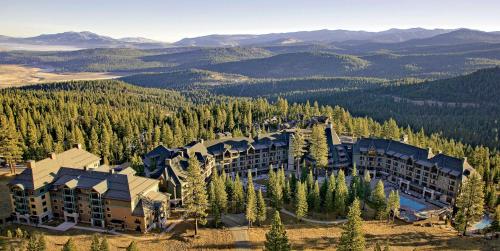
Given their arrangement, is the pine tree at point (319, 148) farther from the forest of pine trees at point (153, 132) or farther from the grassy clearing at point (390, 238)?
the grassy clearing at point (390, 238)

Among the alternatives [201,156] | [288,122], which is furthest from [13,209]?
[288,122]

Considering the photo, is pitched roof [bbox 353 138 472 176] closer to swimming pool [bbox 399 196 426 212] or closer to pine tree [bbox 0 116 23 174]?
swimming pool [bbox 399 196 426 212]

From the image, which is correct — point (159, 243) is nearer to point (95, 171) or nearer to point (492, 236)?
point (95, 171)

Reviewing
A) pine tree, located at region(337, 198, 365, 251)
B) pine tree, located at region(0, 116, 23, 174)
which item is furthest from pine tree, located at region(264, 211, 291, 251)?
pine tree, located at region(0, 116, 23, 174)

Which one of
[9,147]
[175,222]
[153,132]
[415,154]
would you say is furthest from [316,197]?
[9,147]

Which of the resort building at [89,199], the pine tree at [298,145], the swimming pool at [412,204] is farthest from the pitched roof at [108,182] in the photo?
the swimming pool at [412,204]

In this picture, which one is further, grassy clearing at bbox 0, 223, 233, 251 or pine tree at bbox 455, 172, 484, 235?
pine tree at bbox 455, 172, 484, 235
